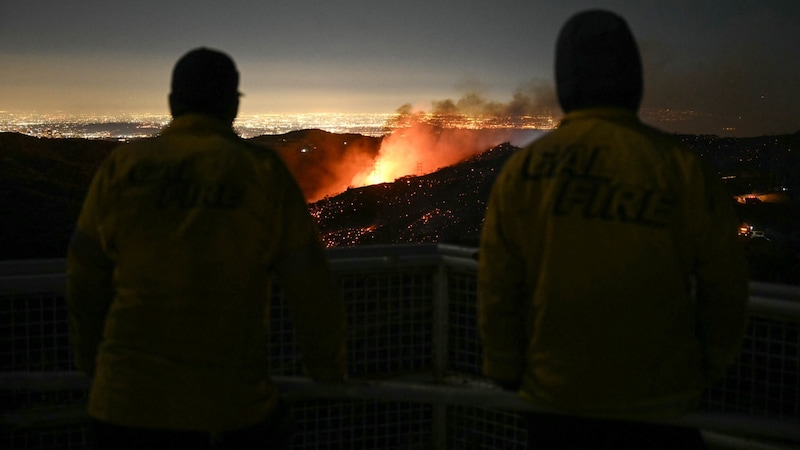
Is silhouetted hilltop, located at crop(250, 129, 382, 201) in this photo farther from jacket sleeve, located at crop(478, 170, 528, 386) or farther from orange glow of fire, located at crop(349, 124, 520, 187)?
jacket sleeve, located at crop(478, 170, 528, 386)

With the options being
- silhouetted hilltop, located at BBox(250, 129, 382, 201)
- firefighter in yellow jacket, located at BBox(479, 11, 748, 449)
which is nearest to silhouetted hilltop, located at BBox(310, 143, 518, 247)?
silhouetted hilltop, located at BBox(250, 129, 382, 201)

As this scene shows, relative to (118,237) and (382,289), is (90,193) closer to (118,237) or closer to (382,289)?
(118,237)

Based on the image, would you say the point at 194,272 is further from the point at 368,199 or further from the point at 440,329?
the point at 368,199

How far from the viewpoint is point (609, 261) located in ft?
6.70

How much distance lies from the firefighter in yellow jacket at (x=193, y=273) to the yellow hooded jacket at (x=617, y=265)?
715 millimetres

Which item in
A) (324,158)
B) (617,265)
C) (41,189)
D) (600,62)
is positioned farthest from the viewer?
(324,158)

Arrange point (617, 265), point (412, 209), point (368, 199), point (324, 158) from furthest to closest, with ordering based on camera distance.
Answer: point (324, 158) → point (368, 199) → point (412, 209) → point (617, 265)

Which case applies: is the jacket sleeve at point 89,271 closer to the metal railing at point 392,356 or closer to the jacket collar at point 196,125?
the jacket collar at point 196,125

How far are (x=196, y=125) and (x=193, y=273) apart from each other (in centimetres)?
53

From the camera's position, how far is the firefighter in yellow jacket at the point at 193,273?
221 cm

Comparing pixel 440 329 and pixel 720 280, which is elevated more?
pixel 720 280

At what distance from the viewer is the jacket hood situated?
2139 millimetres

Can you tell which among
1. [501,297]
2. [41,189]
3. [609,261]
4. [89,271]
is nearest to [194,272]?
[89,271]

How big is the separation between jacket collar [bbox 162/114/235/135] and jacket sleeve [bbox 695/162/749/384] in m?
1.63
